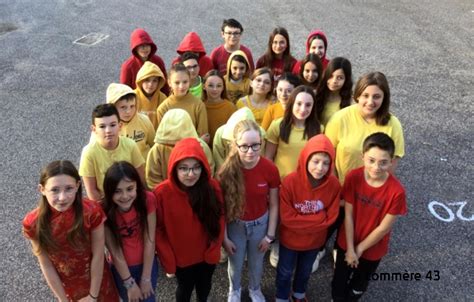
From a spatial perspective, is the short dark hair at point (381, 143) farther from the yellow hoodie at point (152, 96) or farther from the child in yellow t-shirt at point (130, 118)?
the yellow hoodie at point (152, 96)

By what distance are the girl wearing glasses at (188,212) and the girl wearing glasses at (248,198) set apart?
5.4 inches

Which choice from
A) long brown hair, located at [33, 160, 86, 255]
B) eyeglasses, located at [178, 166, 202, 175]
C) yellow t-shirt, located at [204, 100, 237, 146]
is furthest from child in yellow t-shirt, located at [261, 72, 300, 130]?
long brown hair, located at [33, 160, 86, 255]

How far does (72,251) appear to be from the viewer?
265cm

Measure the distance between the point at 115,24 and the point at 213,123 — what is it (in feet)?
26.5

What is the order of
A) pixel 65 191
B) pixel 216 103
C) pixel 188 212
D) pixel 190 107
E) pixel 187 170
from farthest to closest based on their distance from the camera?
pixel 216 103
pixel 190 107
pixel 188 212
pixel 187 170
pixel 65 191

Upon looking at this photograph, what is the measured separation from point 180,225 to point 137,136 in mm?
1227

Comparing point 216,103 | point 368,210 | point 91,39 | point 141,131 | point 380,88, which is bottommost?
point 368,210

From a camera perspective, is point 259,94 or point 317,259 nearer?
point 317,259

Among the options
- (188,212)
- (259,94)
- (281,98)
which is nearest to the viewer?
(188,212)

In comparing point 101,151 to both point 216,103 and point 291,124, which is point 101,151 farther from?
point 291,124

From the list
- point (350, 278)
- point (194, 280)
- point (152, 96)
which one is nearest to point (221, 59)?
point (152, 96)

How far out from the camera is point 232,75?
15.8ft

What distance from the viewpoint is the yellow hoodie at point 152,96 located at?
4.27m

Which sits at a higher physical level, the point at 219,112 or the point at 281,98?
the point at 281,98
